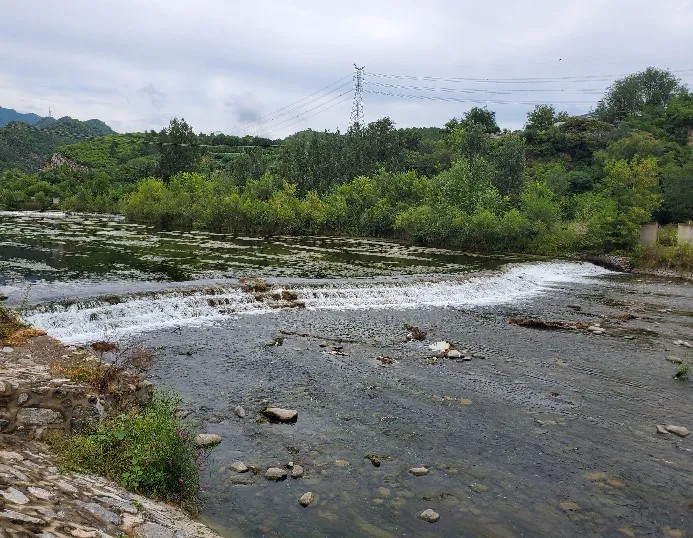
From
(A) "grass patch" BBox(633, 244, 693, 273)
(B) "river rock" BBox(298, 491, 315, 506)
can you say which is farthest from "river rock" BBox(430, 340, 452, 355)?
(A) "grass patch" BBox(633, 244, 693, 273)

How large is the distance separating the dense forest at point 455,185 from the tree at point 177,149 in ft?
0.84

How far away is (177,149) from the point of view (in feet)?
367

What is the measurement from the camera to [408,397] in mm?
13312

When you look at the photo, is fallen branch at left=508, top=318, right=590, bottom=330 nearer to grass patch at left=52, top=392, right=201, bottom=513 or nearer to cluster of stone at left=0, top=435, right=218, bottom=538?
grass patch at left=52, top=392, right=201, bottom=513

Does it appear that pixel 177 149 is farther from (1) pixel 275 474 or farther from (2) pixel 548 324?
(1) pixel 275 474

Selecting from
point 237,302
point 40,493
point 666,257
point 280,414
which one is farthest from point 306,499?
point 666,257

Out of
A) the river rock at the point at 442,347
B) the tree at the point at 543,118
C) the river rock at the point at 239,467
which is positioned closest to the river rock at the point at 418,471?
the river rock at the point at 239,467

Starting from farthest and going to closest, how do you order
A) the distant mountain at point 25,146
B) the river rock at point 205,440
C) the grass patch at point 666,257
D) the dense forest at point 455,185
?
1. the distant mountain at point 25,146
2. the dense forest at point 455,185
3. the grass patch at point 666,257
4. the river rock at point 205,440

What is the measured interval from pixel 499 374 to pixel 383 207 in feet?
164

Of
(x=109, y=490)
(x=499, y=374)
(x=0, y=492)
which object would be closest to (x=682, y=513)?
(x=499, y=374)

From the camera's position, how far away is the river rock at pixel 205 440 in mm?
9930

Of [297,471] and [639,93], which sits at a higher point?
[639,93]

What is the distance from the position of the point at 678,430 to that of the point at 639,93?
125 meters

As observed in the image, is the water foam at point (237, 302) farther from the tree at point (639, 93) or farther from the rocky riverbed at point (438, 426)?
the tree at point (639, 93)
